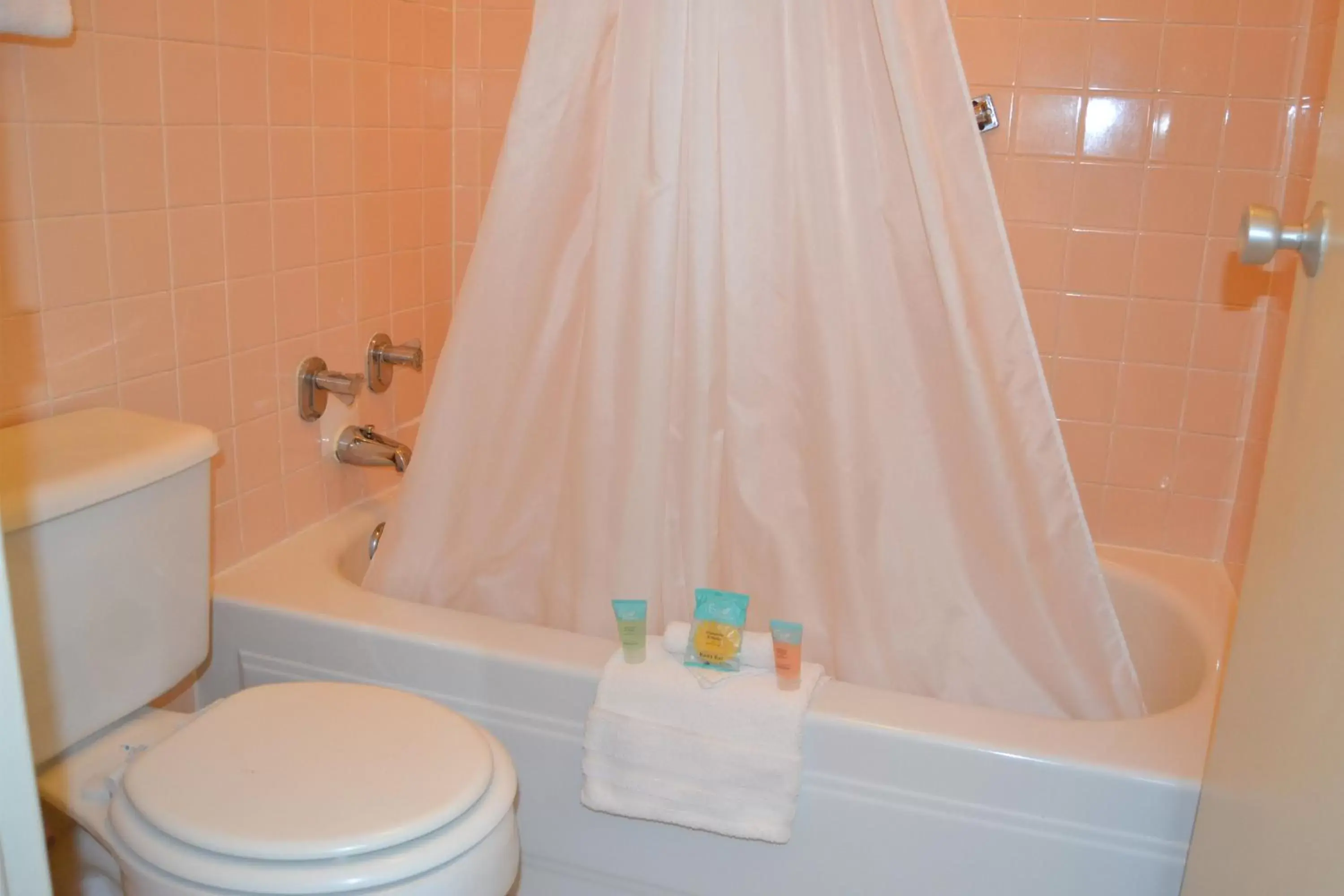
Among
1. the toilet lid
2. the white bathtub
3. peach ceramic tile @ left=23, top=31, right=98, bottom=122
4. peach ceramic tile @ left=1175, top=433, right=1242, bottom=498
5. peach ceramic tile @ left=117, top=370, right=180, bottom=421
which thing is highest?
peach ceramic tile @ left=23, top=31, right=98, bottom=122

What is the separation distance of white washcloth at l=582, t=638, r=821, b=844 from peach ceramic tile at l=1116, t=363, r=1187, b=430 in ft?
3.10

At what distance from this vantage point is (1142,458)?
215cm

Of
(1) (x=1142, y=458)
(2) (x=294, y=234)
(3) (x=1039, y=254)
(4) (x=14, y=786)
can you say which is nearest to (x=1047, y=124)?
(3) (x=1039, y=254)

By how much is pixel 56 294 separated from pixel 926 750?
4.05 ft

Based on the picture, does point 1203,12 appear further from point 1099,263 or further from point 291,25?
point 291,25

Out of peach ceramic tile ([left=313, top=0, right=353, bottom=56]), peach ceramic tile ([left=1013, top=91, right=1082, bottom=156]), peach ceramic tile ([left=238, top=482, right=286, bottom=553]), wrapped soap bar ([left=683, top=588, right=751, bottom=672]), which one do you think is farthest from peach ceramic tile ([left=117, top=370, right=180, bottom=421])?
peach ceramic tile ([left=1013, top=91, right=1082, bottom=156])

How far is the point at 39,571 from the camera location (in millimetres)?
1265

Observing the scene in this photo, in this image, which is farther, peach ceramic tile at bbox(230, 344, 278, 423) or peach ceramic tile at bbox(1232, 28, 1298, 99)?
peach ceramic tile at bbox(1232, 28, 1298, 99)

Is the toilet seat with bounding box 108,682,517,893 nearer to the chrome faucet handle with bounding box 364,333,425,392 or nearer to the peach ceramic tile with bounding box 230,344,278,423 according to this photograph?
the peach ceramic tile with bounding box 230,344,278,423

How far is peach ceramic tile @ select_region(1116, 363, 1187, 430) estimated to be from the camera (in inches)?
82.6

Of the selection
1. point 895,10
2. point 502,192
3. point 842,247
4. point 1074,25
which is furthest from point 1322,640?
→ point 1074,25

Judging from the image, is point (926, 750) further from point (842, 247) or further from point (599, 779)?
point (842, 247)

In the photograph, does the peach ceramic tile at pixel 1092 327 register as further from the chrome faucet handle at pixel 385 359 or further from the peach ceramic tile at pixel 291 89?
the peach ceramic tile at pixel 291 89

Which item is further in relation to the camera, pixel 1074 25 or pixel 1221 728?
pixel 1074 25
